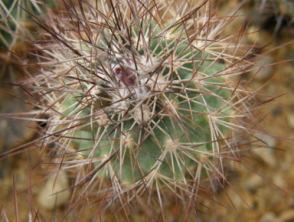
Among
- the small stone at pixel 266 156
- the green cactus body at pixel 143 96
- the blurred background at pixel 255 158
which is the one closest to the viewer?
the green cactus body at pixel 143 96

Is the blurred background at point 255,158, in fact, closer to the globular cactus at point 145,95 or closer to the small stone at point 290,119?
the small stone at point 290,119

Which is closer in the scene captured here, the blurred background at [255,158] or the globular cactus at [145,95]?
the globular cactus at [145,95]

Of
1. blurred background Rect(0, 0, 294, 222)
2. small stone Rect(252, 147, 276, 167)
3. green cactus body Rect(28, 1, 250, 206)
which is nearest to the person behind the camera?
green cactus body Rect(28, 1, 250, 206)

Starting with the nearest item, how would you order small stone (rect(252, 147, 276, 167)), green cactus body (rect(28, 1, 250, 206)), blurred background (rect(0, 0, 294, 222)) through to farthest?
1. green cactus body (rect(28, 1, 250, 206))
2. blurred background (rect(0, 0, 294, 222))
3. small stone (rect(252, 147, 276, 167))

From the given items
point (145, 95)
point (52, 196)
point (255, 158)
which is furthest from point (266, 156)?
point (145, 95)

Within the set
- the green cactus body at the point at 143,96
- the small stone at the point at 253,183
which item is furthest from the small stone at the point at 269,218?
the green cactus body at the point at 143,96

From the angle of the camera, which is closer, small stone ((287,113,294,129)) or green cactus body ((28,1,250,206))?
green cactus body ((28,1,250,206))

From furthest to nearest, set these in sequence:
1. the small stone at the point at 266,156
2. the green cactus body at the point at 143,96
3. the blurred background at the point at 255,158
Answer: the small stone at the point at 266,156
the blurred background at the point at 255,158
the green cactus body at the point at 143,96

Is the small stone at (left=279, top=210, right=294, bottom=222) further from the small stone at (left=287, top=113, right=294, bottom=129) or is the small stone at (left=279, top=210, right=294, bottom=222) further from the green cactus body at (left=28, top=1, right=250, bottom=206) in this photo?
the green cactus body at (left=28, top=1, right=250, bottom=206)

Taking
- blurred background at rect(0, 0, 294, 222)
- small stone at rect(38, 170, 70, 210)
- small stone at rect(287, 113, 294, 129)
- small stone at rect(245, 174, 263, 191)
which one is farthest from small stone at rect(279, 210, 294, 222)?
small stone at rect(38, 170, 70, 210)
